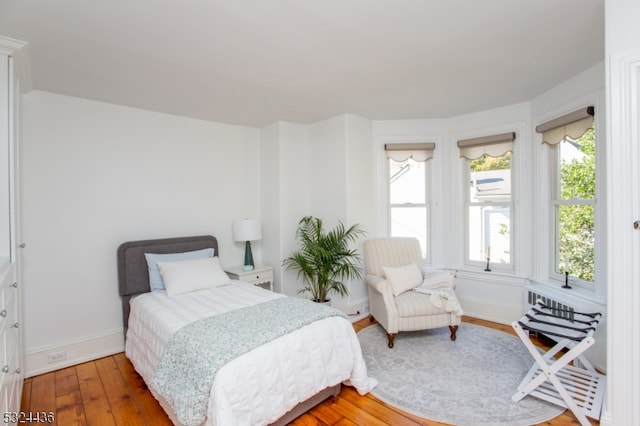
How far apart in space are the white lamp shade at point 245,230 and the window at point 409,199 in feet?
5.96

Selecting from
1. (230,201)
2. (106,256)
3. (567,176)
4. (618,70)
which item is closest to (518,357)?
(567,176)

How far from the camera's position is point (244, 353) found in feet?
5.77

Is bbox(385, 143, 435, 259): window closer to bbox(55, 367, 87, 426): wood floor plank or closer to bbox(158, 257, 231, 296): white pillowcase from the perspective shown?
bbox(158, 257, 231, 296): white pillowcase

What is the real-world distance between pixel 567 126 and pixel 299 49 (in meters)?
2.63

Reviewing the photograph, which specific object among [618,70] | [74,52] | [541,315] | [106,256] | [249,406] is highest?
[74,52]

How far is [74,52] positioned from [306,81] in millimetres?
1691

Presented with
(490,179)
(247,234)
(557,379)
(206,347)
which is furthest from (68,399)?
(490,179)

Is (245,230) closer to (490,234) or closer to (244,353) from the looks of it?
(244,353)

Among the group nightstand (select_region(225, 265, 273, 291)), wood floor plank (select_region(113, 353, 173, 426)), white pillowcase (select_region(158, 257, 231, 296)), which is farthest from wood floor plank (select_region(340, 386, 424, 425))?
nightstand (select_region(225, 265, 273, 291))

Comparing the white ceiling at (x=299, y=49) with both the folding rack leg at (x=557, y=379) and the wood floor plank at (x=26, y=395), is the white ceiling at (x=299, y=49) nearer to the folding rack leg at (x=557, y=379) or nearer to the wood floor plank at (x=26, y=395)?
the folding rack leg at (x=557, y=379)

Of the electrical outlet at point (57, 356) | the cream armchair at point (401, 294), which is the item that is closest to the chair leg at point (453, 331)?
the cream armchair at point (401, 294)

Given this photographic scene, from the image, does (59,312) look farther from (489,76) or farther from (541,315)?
(489,76)

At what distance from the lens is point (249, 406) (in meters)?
1.69

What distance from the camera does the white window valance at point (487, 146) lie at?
12.0ft
